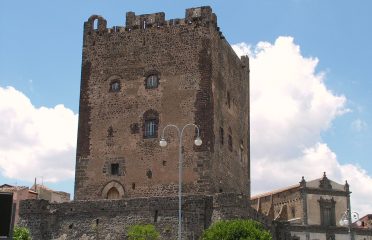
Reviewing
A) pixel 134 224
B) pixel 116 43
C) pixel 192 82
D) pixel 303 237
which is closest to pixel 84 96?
pixel 116 43

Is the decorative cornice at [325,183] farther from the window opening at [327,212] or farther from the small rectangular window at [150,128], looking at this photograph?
the small rectangular window at [150,128]

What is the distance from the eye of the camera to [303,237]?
6575 centimetres

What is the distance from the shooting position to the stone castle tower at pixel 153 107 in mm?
42406

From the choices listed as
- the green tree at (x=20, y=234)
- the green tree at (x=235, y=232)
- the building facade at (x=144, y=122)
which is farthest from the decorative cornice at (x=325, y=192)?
the green tree at (x=20, y=234)

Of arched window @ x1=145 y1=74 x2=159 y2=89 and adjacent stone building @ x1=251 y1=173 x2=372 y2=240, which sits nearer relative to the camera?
arched window @ x1=145 y1=74 x2=159 y2=89

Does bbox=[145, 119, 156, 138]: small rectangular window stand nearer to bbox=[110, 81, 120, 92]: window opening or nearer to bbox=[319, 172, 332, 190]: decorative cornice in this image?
bbox=[110, 81, 120, 92]: window opening

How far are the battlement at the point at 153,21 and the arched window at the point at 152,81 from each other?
11.1ft

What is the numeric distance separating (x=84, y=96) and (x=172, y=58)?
6.49 m

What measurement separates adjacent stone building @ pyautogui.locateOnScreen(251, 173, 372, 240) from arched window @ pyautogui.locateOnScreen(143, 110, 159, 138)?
25778 millimetres

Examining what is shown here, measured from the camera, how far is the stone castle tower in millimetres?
42406

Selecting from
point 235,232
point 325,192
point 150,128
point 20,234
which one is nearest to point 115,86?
point 150,128

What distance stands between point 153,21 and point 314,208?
30521 millimetres

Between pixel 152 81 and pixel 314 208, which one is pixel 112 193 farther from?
pixel 314 208

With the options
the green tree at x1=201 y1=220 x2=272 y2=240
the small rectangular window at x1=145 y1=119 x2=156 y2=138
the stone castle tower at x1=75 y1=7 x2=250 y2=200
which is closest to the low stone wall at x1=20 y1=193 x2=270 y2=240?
the green tree at x1=201 y1=220 x2=272 y2=240
